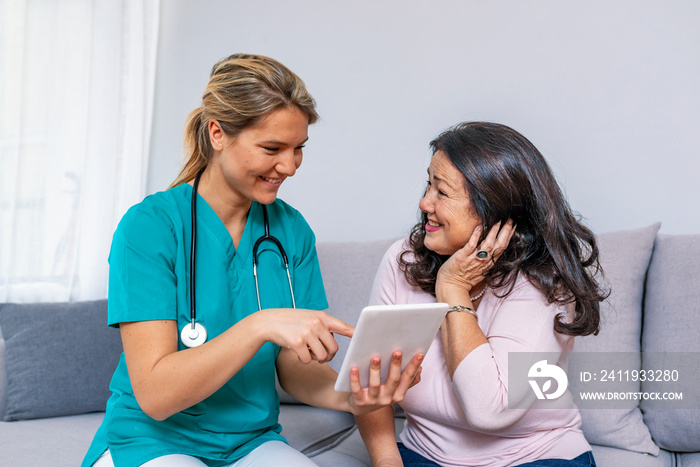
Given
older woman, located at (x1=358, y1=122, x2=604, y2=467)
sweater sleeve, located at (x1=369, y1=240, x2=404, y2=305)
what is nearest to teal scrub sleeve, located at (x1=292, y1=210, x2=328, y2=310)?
sweater sleeve, located at (x1=369, y1=240, x2=404, y2=305)

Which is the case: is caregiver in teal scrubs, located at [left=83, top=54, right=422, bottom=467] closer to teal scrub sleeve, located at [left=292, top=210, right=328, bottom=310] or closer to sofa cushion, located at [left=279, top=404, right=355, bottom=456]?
teal scrub sleeve, located at [left=292, top=210, right=328, bottom=310]

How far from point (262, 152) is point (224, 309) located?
0.31 m

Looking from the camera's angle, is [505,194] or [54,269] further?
[54,269]

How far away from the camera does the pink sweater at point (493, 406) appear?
A: 119 centimetres

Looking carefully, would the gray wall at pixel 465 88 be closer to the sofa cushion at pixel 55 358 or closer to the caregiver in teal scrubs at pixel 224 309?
the sofa cushion at pixel 55 358

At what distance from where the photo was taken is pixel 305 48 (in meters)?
2.45

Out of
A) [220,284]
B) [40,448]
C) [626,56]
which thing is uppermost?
[626,56]

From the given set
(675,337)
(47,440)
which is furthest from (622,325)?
(47,440)

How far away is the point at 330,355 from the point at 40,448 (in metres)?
1.02

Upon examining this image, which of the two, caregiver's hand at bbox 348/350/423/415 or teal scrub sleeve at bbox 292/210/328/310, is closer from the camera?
caregiver's hand at bbox 348/350/423/415

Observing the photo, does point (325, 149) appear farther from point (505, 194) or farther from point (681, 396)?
point (681, 396)

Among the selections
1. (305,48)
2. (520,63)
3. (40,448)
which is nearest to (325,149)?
(305,48)

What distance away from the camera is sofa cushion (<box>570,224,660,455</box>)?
1602 mm

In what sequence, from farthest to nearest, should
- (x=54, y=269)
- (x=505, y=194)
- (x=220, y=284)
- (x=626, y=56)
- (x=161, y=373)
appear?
(x=54, y=269)
(x=626, y=56)
(x=505, y=194)
(x=220, y=284)
(x=161, y=373)
